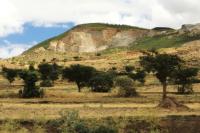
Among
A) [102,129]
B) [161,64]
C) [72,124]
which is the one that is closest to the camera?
[102,129]

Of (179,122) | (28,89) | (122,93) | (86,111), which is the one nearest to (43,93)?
(28,89)

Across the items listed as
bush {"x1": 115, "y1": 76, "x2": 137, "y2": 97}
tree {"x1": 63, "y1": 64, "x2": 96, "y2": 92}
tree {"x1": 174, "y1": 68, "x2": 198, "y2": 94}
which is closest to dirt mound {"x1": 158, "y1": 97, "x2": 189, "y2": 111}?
bush {"x1": 115, "y1": 76, "x2": 137, "y2": 97}

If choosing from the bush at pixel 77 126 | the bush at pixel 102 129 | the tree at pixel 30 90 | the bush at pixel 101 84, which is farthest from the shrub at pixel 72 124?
the bush at pixel 101 84

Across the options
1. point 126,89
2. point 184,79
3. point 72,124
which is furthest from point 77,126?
point 184,79

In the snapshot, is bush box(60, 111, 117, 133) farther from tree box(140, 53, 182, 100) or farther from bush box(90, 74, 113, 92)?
bush box(90, 74, 113, 92)

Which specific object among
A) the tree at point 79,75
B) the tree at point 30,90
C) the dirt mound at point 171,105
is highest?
the tree at point 79,75

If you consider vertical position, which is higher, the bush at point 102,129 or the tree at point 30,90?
the tree at point 30,90

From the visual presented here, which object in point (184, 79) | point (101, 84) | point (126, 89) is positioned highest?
point (184, 79)

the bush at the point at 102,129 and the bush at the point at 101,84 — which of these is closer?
the bush at the point at 102,129

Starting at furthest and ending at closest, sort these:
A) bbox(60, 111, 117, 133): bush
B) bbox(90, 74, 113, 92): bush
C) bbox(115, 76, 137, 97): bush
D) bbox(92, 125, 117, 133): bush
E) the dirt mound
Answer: bbox(90, 74, 113, 92): bush
bbox(115, 76, 137, 97): bush
the dirt mound
bbox(60, 111, 117, 133): bush
bbox(92, 125, 117, 133): bush

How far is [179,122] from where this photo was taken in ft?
141

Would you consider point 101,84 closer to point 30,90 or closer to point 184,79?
point 184,79

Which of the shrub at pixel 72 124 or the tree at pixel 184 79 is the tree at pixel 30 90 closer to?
the tree at pixel 184 79

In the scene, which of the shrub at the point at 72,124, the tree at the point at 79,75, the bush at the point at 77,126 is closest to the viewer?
the bush at the point at 77,126
